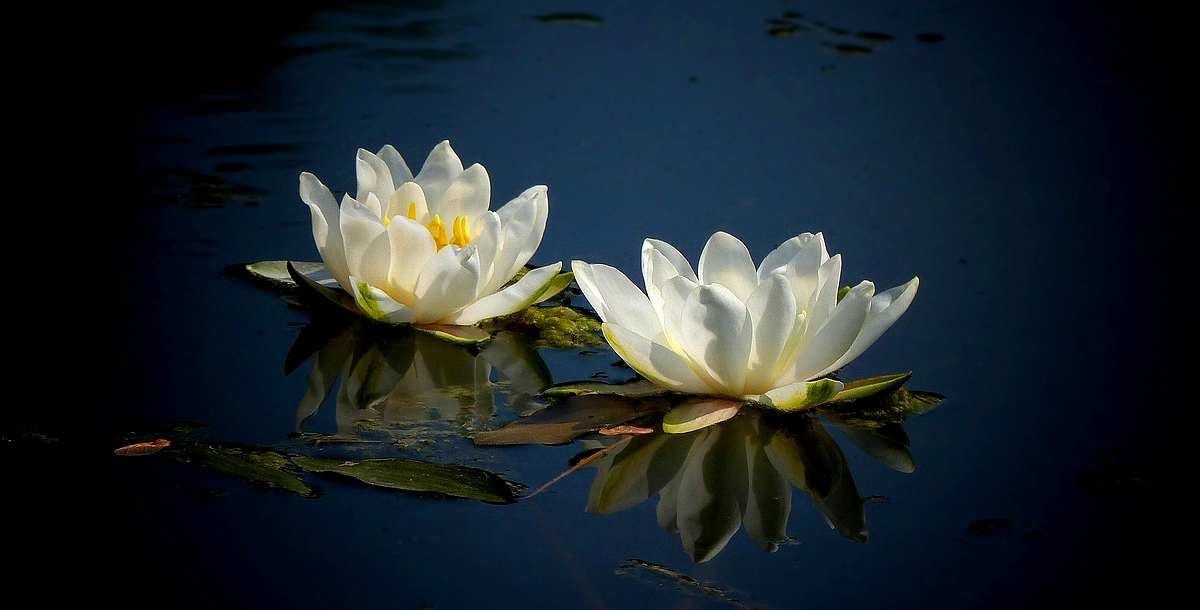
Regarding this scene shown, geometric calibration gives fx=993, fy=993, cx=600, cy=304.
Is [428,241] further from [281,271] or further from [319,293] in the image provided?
[281,271]

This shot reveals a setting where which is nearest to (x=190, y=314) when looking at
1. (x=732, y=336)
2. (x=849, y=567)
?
(x=732, y=336)

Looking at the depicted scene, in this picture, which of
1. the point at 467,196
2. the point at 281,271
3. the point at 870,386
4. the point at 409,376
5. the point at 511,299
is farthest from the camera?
the point at 281,271

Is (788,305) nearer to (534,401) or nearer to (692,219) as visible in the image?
(534,401)

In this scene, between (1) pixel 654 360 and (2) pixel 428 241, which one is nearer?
Result: (1) pixel 654 360

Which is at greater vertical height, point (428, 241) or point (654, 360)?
point (428, 241)

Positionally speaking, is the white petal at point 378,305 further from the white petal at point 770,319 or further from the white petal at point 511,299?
the white petal at point 770,319

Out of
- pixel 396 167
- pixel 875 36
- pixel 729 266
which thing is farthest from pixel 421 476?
pixel 875 36
